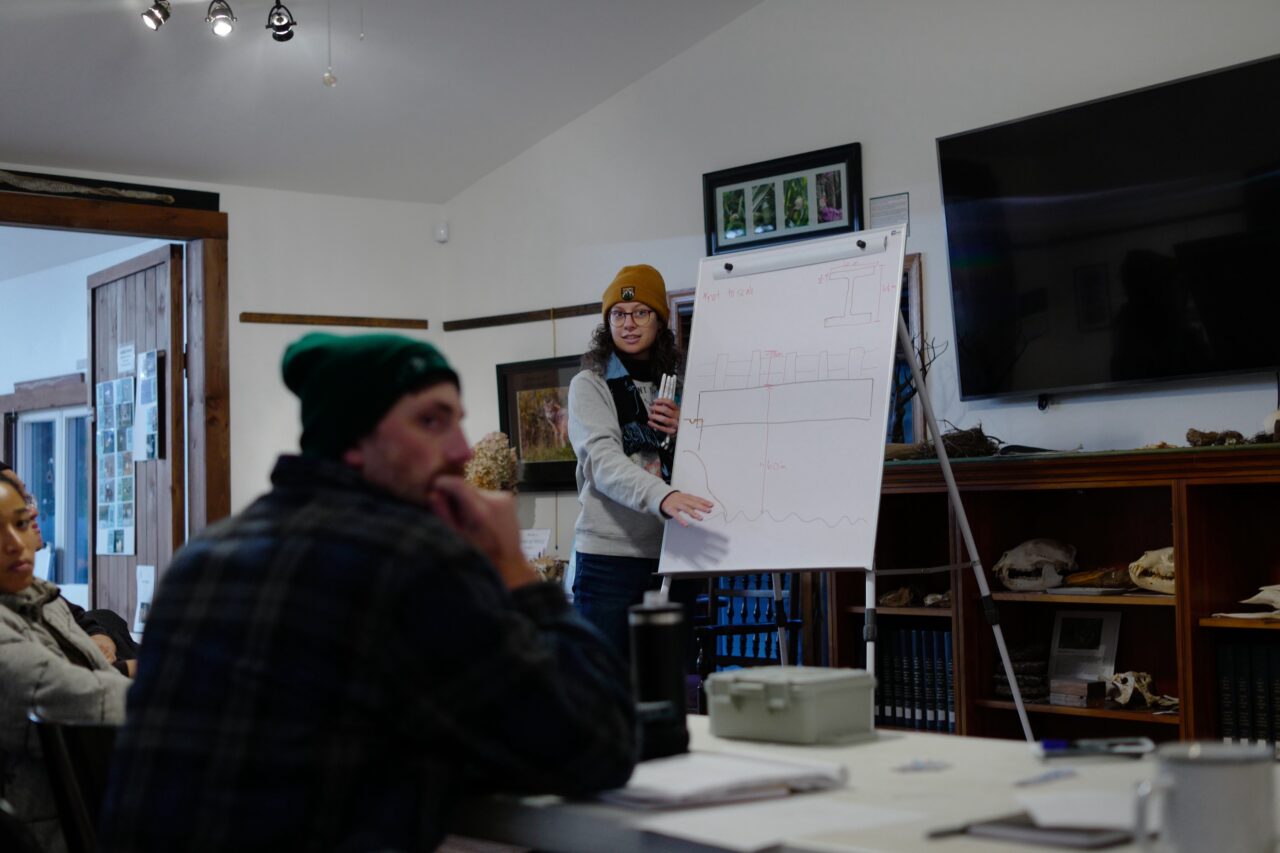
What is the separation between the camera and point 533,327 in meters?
6.33

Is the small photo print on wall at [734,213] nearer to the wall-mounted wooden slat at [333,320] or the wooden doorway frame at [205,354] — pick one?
the wall-mounted wooden slat at [333,320]

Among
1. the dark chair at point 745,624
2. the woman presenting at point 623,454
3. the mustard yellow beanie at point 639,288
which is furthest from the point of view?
the dark chair at point 745,624

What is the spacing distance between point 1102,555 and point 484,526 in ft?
10.9

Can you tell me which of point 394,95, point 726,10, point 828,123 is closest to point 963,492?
point 828,123

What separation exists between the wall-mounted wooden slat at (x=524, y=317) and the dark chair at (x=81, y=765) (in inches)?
172

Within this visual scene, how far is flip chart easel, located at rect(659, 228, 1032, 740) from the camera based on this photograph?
3471mm

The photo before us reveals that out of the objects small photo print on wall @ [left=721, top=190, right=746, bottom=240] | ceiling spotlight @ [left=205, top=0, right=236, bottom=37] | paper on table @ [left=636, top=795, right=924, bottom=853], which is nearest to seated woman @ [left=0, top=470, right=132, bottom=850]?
paper on table @ [left=636, top=795, right=924, bottom=853]

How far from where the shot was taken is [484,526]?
4.92ft

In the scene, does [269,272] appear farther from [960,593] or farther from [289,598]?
[289,598]

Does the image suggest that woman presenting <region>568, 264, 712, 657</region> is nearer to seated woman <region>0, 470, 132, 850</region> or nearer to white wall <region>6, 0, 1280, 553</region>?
seated woman <region>0, 470, 132, 850</region>

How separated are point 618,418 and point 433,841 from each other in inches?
89.0

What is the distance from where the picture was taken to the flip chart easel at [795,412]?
11.4ft

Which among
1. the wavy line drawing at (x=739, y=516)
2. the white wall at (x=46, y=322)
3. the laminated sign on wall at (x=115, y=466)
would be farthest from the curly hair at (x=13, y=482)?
the white wall at (x=46, y=322)

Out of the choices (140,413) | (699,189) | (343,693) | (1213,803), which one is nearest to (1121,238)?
(699,189)
